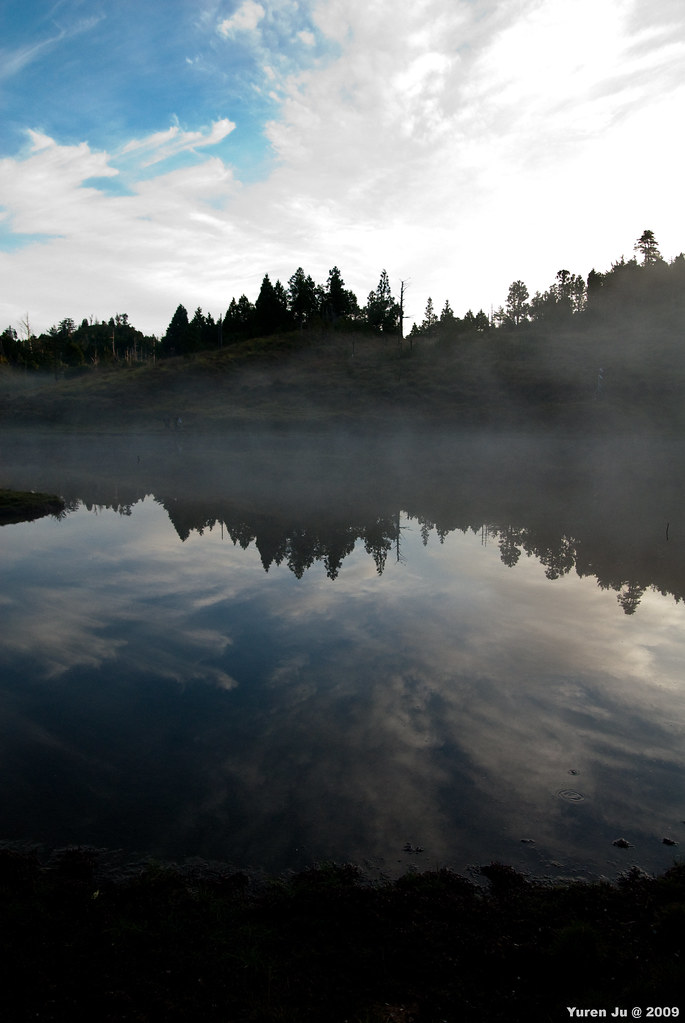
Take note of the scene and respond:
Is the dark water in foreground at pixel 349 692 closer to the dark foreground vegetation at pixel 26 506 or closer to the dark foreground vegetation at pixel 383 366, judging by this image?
the dark foreground vegetation at pixel 26 506

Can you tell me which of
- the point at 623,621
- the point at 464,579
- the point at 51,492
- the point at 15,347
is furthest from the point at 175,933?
the point at 15,347

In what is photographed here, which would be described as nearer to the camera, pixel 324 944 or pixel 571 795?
pixel 324 944

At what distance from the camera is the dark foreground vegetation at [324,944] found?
441 cm

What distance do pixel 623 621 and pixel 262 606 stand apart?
877 cm

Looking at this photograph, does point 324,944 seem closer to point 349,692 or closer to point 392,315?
point 349,692

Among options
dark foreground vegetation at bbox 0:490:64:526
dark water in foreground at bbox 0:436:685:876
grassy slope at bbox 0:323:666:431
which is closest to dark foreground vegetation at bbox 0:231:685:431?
grassy slope at bbox 0:323:666:431

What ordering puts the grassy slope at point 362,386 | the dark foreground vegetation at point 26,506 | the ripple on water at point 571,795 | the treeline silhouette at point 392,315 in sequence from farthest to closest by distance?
the treeline silhouette at point 392,315 < the grassy slope at point 362,386 < the dark foreground vegetation at point 26,506 < the ripple on water at point 571,795

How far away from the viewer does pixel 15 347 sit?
155375 millimetres

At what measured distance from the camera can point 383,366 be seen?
336 feet

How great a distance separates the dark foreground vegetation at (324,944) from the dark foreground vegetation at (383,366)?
251 feet

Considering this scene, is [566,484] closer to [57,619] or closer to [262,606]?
[262,606]

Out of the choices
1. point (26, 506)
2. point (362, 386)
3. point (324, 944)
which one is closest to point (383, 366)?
point (362, 386)

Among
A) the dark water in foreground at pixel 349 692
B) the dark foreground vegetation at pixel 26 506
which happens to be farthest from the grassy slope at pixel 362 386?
the dark water in foreground at pixel 349 692

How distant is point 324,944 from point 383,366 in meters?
102
